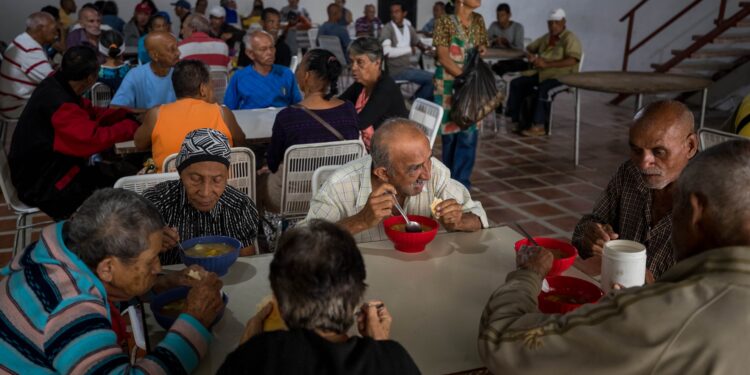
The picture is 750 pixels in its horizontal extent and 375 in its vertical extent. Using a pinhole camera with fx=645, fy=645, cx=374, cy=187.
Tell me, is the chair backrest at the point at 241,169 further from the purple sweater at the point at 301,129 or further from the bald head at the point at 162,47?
the bald head at the point at 162,47

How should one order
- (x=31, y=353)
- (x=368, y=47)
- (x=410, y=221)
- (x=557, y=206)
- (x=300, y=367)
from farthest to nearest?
(x=557, y=206)
(x=368, y=47)
(x=410, y=221)
(x=31, y=353)
(x=300, y=367)

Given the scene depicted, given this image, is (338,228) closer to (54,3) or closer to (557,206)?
(557,206)

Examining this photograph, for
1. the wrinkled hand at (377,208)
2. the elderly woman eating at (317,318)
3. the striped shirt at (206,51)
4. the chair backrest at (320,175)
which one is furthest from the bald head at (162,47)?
the elderly woman eating at (317,318)

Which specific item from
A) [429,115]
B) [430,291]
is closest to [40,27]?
[429,115]

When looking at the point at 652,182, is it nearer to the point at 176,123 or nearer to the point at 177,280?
the point at 177,280

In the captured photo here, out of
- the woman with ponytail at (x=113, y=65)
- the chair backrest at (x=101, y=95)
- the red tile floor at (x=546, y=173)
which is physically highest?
the woman with ponytail at (x=113, y=65)

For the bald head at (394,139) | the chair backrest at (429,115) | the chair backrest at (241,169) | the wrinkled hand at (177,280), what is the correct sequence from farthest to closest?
the chair backrest at (429,115) → the chair backrest at (241,169) → the bald head at (394,139) → the wrinkled hand at (177,280)

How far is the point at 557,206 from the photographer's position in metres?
4.61

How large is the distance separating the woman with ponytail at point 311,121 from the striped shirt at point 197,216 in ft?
3.03

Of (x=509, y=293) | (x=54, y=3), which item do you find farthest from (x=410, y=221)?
(x=54, y=3)

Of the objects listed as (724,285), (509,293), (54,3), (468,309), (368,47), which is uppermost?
(54,3)

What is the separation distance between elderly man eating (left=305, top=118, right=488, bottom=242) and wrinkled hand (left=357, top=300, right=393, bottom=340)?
0.69m

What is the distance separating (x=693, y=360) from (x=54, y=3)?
13.2m

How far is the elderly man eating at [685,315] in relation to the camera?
3.58 ft
